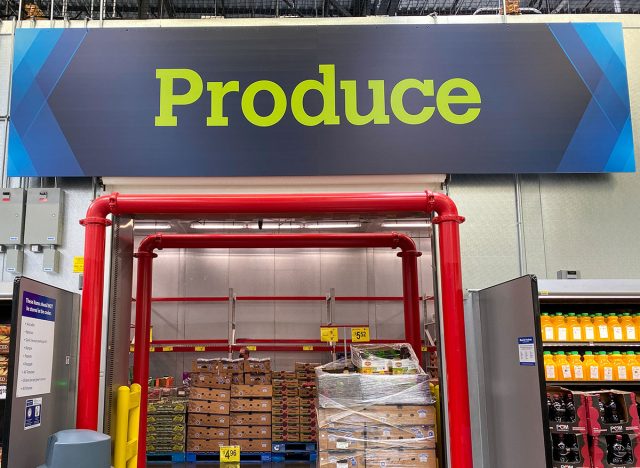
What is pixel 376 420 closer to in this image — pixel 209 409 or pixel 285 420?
pixel 285 420

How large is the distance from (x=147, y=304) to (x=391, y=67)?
386cm

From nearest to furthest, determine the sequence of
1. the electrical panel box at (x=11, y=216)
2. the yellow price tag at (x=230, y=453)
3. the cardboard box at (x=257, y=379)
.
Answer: the electrical panel box at (x=11, y=216), the yellow price tag at (x=230, y=453), the cardboard box at (x=257, y=379)

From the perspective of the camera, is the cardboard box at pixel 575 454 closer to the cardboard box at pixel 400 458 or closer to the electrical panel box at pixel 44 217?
the cardboard box at pixel 400 458

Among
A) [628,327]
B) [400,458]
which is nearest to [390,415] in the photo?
[400,458]

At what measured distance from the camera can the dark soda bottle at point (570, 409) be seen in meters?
5.23

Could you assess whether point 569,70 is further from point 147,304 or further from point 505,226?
point 147,304

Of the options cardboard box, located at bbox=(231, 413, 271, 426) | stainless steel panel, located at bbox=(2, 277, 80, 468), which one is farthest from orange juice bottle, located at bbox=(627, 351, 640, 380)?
cardboard box, located at bbox=(231, 413, 271, 426)

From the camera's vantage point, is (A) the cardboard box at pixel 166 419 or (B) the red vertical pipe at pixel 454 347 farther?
(A) the cardboard box at pixel 166 419

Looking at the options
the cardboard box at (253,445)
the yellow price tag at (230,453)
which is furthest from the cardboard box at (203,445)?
the yellow price tag at (230,453)

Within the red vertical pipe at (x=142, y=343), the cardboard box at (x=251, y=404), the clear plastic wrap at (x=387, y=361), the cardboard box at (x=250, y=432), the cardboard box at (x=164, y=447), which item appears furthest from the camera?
the cardboard box at (x=251, y=404)

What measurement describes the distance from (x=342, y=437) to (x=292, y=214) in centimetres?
215

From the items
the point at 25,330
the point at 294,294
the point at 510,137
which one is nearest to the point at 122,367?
the point at 25,330

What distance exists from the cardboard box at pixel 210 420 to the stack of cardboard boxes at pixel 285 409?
2.98 ft

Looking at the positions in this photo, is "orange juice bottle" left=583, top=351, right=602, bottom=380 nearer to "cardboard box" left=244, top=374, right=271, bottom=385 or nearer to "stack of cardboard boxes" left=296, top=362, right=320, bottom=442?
"stack of cardboard boxes" left=296, top=362, right=320, bottom=442
